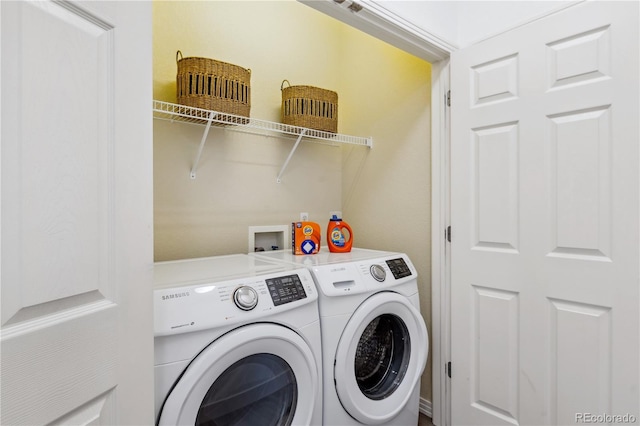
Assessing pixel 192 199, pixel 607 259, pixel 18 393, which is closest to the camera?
pixel 18 393

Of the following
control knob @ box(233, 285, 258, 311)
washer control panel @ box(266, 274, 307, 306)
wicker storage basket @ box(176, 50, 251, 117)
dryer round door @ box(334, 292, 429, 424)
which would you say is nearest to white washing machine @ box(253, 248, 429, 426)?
dryer round door @ box(334, 292, 429, 424)

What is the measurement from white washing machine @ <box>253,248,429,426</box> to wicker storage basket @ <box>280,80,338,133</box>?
0.76 metres

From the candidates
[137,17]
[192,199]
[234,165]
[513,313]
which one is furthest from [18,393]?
[513,313]

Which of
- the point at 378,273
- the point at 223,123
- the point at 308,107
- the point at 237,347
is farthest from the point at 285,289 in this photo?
the point at 308,107

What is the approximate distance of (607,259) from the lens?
129cm

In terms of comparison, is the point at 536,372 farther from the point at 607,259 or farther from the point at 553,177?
the point at 553,177

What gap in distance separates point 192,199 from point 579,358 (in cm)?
188

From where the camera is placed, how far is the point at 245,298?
116 cm

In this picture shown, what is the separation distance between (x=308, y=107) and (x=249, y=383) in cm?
143

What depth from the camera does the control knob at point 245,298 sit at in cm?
114

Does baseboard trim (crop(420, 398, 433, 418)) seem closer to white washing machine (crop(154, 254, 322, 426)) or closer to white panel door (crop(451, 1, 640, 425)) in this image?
white panel door (crop(451, 1, 640, 425))

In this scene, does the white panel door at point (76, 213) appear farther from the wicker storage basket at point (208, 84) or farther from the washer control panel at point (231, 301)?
the wicker storage basket at point (208, 84)

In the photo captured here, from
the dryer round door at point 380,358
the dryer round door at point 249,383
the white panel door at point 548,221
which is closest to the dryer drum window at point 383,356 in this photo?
the dryer round door at point 380,358

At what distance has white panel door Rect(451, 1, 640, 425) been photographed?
4.15 feet
